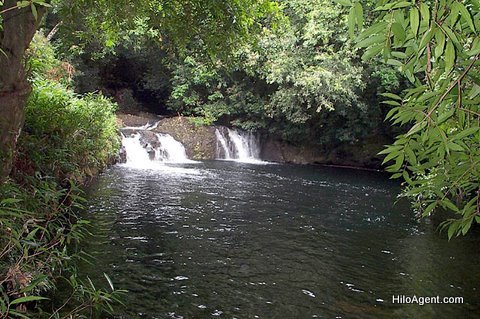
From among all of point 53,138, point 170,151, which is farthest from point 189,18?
point 170,151

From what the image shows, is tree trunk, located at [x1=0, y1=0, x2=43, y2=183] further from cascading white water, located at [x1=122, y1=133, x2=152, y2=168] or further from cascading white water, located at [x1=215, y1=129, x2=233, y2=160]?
cascading white water, located at [x1=215, y1=129, x2=233, y2=160]

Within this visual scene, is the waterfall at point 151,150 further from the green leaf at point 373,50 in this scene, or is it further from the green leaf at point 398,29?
the green leaf at point 398,29

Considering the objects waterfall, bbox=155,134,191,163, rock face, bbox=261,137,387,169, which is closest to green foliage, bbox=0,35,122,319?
waterfall, bbox=155,134,191,163

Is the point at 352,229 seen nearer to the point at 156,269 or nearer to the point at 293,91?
the point at 156,269

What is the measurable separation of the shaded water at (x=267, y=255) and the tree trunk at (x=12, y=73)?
213cm

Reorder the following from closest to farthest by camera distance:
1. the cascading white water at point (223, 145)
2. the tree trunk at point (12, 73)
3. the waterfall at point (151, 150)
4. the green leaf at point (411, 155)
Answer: the green leaf at point (411, 155)
the tree trunk at point (12, 73)
the waterfall at point (151, 150)
the cascading white water at point (223, 145)

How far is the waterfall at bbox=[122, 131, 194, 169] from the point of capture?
16.0 m

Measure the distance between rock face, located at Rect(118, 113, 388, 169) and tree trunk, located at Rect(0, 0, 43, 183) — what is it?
47.3ft

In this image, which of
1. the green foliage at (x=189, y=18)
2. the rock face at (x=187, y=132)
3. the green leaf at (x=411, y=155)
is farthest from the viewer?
the rock face at (x=187, y=132)

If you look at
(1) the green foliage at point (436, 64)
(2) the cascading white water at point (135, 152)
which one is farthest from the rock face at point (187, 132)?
(1) the green foliage at point (436, 64)

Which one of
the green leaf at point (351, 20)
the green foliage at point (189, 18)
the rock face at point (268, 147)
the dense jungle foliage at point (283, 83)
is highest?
the dense jungle foliage at point (283, 83)

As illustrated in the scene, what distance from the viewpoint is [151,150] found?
17031mm

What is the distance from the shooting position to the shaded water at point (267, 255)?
4.80 m

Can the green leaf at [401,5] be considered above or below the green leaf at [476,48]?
above
